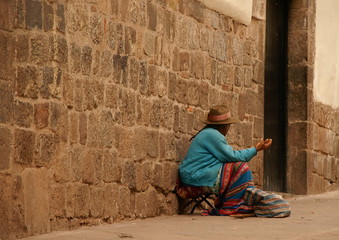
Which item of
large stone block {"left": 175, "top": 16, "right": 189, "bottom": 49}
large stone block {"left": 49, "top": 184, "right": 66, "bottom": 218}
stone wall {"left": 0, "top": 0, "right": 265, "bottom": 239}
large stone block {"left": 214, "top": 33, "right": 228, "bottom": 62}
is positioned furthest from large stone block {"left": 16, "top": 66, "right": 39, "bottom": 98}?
large stone block {"left": 214, "top": 33, "right": 228, "bottom": 62}

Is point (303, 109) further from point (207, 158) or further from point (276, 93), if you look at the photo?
point (207, 158)

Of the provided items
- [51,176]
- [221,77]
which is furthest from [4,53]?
[221,77]

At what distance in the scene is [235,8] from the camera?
9617mm

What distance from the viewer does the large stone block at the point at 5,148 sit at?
243 inches

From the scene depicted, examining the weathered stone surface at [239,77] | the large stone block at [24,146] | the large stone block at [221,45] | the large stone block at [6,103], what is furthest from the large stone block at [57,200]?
the weathered stone surface at [239,77]

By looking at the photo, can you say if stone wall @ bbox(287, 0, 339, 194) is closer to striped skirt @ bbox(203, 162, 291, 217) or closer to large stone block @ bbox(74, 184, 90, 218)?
striped skirt @ bbox(203, 162, 291, 217)

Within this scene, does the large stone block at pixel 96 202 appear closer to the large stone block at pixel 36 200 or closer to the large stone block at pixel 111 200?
the large stone block at pixel 111 200

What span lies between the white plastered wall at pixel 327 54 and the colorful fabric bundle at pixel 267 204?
3625 mm

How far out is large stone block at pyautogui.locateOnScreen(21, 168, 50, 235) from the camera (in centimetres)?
630

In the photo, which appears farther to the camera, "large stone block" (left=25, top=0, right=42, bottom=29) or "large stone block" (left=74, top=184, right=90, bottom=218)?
"large stone block" (left=74, top=184, right=90, bottom=218)

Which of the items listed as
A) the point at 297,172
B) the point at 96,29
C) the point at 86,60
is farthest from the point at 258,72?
the point at 86,60

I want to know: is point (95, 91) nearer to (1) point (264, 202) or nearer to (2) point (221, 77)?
(1) point (264, 202)

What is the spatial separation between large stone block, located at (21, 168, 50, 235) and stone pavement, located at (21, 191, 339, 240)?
82 millimetres

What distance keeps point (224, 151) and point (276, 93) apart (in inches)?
Answer: 134
